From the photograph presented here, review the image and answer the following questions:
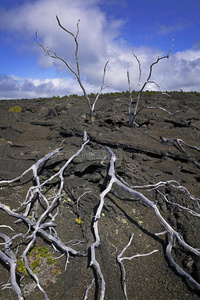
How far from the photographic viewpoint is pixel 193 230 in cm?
348

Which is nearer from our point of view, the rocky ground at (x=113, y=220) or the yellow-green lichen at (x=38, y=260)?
the rocky ground at (x=113, y=220)

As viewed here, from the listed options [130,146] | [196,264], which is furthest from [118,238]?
[130,146]

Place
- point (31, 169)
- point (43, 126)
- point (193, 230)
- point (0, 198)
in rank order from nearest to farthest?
1. point (193, 230)
2. point (0, 198)
3. point (31, 169)
4. point (43, 126)

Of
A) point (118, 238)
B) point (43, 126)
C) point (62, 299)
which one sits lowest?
point (62, 299)

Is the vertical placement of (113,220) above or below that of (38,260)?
above

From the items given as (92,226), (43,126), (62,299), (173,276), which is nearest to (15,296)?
(62,299)

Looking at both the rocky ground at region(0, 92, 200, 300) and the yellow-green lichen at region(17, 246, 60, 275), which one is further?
the yellow-green lichen at region(17, 246, 60, 275)

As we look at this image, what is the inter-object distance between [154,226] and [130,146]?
3.15 metres

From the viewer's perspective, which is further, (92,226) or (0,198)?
(0,198)

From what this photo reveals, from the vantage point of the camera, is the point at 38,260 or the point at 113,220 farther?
the point at 113,220

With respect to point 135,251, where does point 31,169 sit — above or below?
above

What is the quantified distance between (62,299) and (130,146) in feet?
14.9

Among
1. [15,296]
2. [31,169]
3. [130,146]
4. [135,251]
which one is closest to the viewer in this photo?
[15,296]

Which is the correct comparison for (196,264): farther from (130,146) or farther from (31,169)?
(130,146)
